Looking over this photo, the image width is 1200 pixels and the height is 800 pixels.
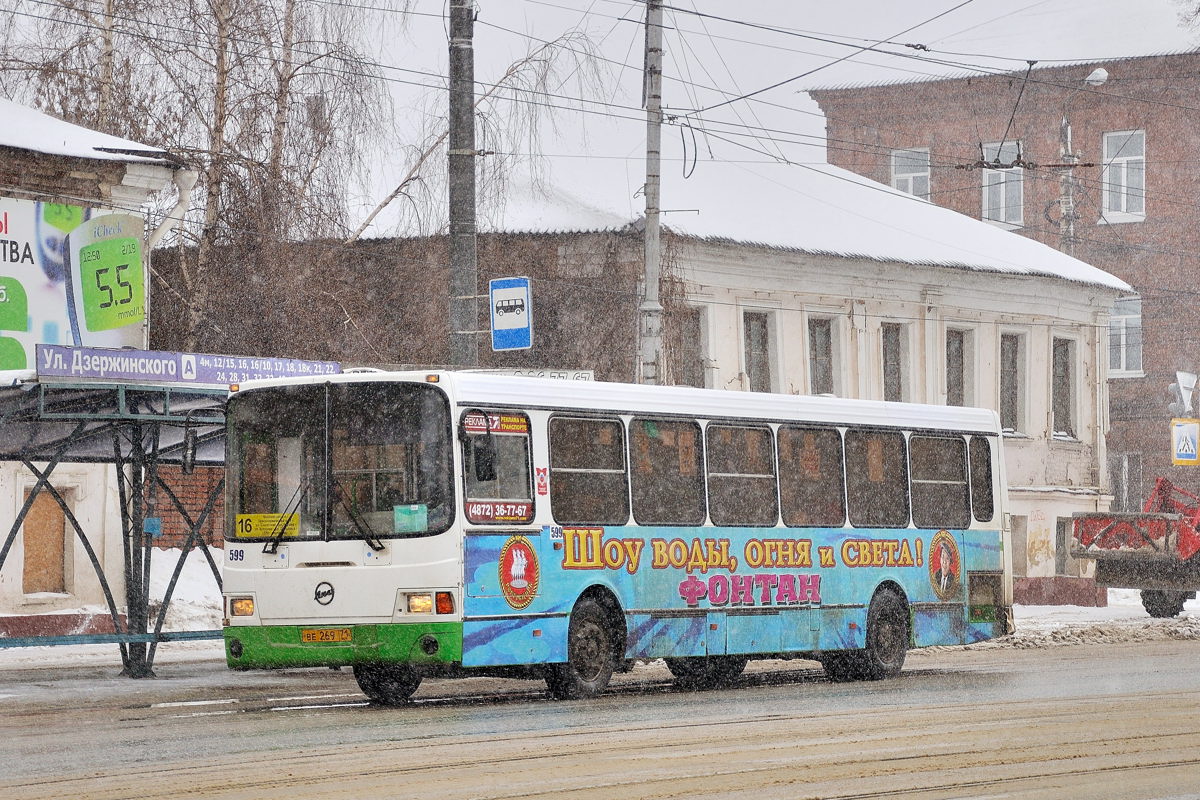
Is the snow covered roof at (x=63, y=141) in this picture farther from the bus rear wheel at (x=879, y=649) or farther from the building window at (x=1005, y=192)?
the building window at (x=1005, y=192)

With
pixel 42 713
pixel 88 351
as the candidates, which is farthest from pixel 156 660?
pixel 42 713

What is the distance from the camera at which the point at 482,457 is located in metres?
15.5

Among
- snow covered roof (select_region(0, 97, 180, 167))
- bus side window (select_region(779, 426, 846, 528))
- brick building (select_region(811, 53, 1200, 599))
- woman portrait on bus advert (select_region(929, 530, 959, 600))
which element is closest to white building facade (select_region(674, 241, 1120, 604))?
snow covered roof (select_region(0, 97, 180, 167))

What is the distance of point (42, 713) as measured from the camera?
15.1m

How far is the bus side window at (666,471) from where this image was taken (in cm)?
1719

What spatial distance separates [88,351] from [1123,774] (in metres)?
10.0

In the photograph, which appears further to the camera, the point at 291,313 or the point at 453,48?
the point at 291,313

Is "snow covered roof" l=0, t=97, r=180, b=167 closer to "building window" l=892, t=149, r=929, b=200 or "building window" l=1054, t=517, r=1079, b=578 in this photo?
"building window" l=1054, t=517, r=1079, b=578

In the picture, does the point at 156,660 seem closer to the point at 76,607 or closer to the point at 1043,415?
the point at 76,607

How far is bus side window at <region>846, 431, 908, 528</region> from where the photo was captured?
63.9ft

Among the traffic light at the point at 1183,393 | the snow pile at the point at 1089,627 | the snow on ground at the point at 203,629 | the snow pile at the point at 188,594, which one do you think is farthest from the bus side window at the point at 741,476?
the traffic light at the point at 1183,393

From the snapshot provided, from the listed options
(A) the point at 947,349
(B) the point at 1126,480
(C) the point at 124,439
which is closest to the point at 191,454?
(C) the point at 124,439

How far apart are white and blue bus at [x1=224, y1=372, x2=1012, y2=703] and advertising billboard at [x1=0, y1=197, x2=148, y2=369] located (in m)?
7.83

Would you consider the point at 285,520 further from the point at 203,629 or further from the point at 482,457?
the point at 203,629
